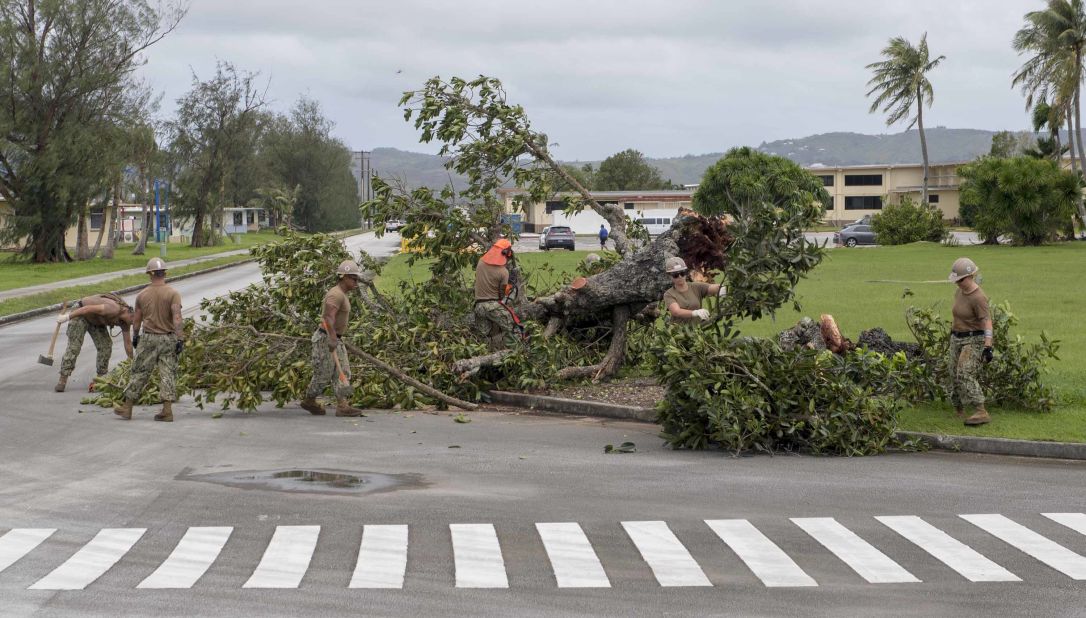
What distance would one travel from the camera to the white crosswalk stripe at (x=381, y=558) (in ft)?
24.9

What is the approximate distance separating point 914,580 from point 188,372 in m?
11.5

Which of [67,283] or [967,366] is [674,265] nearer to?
[967,366]

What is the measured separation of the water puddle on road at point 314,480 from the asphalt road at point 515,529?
5cm

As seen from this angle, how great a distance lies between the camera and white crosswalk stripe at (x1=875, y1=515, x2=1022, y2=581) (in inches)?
307

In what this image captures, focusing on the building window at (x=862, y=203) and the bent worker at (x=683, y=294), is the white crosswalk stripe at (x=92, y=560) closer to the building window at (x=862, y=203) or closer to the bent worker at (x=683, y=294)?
the bent worker at (x=683, y=294)

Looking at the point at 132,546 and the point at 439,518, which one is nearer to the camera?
the point at 132,546

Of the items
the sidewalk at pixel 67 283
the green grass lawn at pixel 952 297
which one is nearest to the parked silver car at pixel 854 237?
the green grass lawn at pixel 952 297

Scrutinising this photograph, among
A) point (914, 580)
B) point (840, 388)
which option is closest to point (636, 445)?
point (840, 388)

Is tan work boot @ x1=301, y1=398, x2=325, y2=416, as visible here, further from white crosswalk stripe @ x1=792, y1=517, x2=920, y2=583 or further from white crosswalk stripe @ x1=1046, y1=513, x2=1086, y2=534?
white crosswalk stripe @ x1=1046, y1=513, x2=1086, y2=534

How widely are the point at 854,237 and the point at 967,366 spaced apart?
61562 mm

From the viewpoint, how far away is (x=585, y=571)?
7.83 meters

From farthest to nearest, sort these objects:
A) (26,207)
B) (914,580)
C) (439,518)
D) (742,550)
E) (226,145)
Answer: (226,145)
(26,207)
(439,518)
(742,550)
(914,580)

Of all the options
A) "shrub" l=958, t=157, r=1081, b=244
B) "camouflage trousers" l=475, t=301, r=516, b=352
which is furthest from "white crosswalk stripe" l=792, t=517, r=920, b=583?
"shrub" l=958, t=157, r=1081, b=244

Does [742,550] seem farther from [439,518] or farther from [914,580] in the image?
[439,518]
